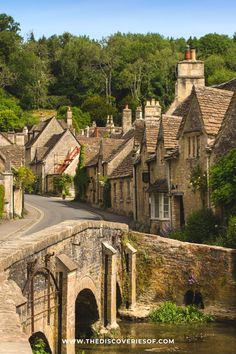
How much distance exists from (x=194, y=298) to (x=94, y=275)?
4908 mm

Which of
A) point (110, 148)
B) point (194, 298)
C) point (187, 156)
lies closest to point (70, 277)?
point (194, 298)

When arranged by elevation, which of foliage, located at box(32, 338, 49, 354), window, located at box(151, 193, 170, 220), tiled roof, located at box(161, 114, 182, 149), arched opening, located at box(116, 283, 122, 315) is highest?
tiled roof, located at box(161, 114, 182, 149)

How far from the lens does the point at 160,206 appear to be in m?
34.2

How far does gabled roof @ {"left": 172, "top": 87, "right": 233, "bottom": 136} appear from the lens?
2980 centimetres

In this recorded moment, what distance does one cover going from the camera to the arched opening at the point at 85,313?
22.5 m

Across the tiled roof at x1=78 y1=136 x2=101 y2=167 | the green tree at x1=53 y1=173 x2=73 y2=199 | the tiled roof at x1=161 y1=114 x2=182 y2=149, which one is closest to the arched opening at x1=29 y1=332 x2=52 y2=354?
the tiled roof at x1=161 y1=114 x2=182 y2=149

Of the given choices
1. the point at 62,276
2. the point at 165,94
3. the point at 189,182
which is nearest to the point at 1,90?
the point at 165,94

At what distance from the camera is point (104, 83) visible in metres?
144

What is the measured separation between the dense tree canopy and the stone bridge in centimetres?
10236

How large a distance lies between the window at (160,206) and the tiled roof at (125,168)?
10516mm

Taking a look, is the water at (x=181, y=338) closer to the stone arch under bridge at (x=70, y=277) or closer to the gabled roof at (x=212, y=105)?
the stone arch under bridge at (x=70, y=277)

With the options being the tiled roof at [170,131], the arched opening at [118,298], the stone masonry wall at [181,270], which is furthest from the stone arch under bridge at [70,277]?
the tiled roof at [170,131]

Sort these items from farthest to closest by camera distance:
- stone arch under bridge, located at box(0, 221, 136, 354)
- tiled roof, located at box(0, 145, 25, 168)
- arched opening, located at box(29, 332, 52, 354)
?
tiled roof, located at box(0, 145, 25, 168) → arched opening, located at box(29, 332, 52, 354) → stone arch under bridge, located at box(0, 221, 136, 354)

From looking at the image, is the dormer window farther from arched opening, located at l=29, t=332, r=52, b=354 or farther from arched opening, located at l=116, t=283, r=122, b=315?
arched opening, located at l=29, t=332, r=52, b=354
